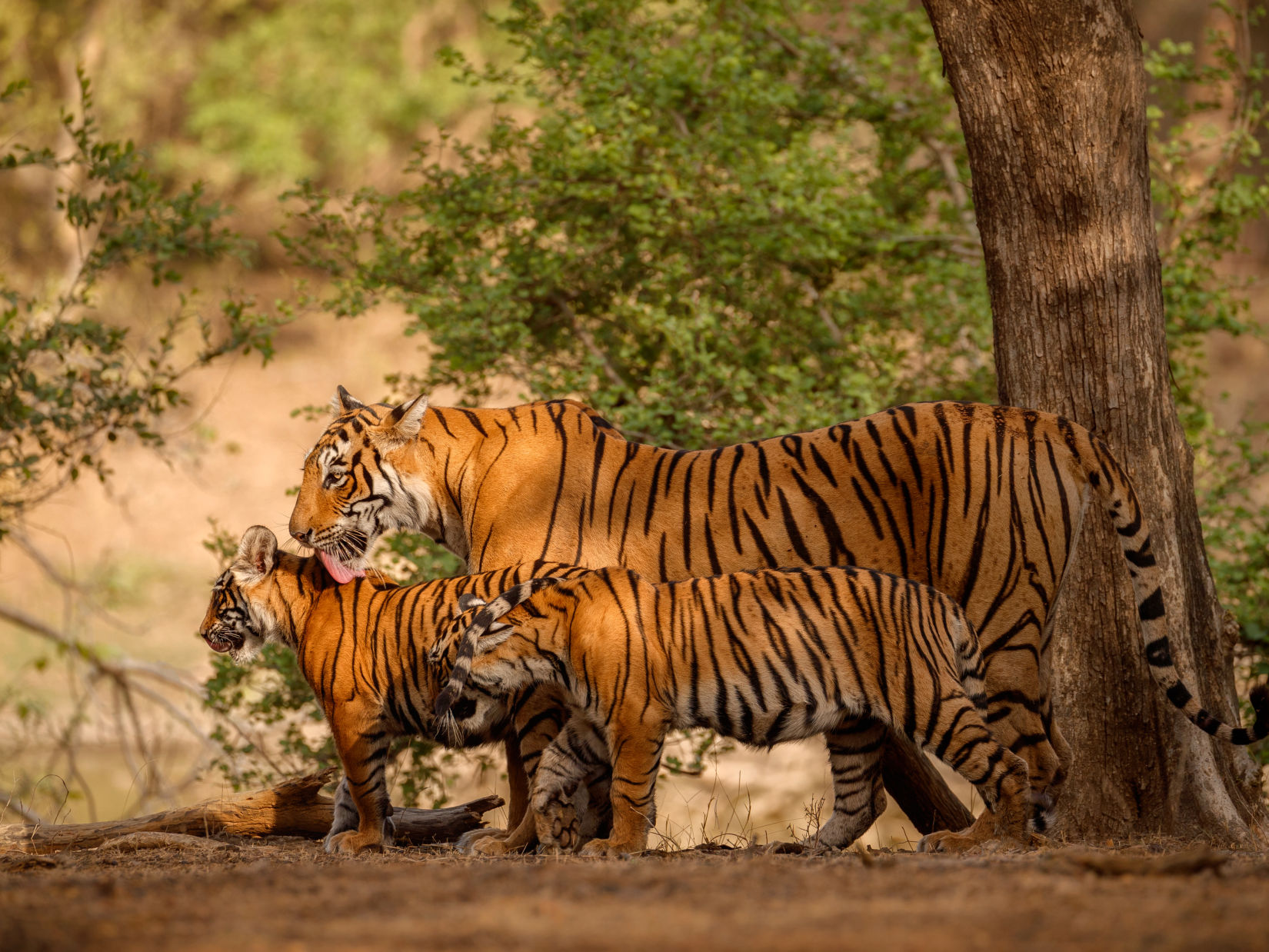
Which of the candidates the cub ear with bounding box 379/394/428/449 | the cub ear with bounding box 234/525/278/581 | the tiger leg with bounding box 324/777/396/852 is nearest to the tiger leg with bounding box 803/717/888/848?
the tiger leg with bounding box 324/777/396/852

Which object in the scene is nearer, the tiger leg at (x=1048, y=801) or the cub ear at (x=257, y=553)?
the tiger leg at (x=1048, y=801)

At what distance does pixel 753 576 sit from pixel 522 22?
4888mm

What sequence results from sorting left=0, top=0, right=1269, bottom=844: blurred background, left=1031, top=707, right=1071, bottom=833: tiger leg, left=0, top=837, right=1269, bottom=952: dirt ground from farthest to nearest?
1. left=0, top=0, right=1269, bottom=844: blurred background
2. left=1031, top=707, right=1071, bottom=833: tiger leg
3. left=0, top=837, right=1269, bottom=952: dirt ground

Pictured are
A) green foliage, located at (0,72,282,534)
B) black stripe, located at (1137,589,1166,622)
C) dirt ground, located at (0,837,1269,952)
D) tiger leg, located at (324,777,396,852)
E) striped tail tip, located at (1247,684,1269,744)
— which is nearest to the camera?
dirt ground, located at (0,837,1269,952)

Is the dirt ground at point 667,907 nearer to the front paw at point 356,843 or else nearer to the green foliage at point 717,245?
the front paw at point 356,843

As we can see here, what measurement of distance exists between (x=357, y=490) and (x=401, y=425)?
0.31m

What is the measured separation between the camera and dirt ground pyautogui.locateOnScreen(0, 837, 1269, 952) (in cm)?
243

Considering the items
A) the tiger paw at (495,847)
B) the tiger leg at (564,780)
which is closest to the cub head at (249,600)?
the tiger paw at (495,847)

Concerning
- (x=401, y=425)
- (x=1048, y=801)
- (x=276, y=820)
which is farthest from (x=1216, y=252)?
(x=276, y=820)

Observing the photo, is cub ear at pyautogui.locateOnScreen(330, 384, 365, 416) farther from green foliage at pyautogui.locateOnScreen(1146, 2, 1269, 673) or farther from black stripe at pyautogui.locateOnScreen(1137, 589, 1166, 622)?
green foliage at pyautogui.locateOnScreen(1146, 2, 1269, 673)

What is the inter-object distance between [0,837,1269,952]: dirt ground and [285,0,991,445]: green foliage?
3.90 m

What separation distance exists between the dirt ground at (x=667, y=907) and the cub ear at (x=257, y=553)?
66.8 inches

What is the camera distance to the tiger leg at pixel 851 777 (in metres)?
4.89

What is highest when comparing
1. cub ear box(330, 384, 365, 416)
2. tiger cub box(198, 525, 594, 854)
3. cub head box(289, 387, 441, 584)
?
→ cub ear box(330, 384, 365, 416)
